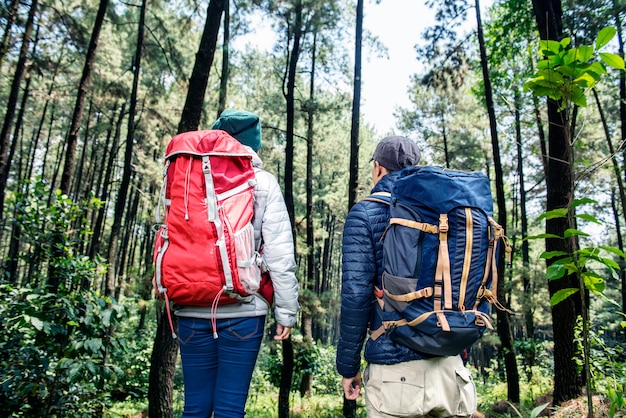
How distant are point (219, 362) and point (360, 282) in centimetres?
78

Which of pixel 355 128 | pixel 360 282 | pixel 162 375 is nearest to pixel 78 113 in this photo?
pixel 355 128

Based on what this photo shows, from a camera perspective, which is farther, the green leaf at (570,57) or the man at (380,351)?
the green leaf at (570,57)

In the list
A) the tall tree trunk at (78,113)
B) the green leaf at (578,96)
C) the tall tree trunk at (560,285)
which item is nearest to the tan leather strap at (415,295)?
the green leaf at (578,96)

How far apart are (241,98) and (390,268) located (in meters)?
17.1

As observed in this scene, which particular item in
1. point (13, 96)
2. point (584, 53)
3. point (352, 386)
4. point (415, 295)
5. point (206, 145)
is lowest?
point (352, 386)

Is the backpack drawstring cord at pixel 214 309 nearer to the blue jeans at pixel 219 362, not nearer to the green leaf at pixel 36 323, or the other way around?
the blue jeans at pixel 219 362

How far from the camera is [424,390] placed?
180 centimetres

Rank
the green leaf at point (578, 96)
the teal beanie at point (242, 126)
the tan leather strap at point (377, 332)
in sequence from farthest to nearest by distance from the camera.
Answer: the teal beanie at point (242, 126), the green leaf at point (578, 96), the tan leather strap at point (377, 332)

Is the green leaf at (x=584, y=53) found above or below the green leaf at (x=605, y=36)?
below

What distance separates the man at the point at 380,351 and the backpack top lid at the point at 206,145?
69 centimetres

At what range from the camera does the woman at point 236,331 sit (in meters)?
2.01

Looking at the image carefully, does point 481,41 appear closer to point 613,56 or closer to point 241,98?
point 613,56

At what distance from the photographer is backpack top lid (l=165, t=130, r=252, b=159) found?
82.1 inches

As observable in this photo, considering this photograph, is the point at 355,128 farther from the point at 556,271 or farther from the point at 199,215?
the point at 199,215
